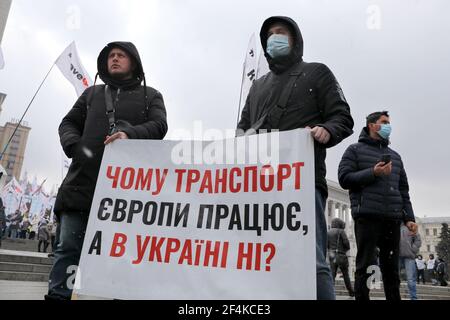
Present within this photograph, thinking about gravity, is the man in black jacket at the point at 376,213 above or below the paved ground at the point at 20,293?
above

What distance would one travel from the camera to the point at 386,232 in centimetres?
373

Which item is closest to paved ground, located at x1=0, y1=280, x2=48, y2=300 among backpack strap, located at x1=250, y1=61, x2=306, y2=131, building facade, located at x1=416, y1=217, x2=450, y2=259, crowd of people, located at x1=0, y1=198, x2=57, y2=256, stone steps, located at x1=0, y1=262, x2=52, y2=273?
stone steps, located at x1=0, y1=262, x2=52, y2=273

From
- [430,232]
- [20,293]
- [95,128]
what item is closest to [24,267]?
[20,293]

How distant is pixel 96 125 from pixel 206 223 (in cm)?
117

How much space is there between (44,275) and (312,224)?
21.4 feet

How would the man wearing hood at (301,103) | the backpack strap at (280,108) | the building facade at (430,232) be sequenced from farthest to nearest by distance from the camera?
the building facade at (430,232) → the backpack strap at (280,108) → the man wearing hood at (301,103)

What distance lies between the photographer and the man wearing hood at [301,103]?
2.35m

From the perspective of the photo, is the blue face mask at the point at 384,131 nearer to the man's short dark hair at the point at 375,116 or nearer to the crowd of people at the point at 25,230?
the man's short dark hair at the point at 375,116

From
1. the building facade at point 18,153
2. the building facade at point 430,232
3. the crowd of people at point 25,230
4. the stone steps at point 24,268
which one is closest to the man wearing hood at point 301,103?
the stone steps at point 24,268

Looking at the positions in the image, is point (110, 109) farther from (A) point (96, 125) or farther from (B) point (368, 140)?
(B) point (368, 140)

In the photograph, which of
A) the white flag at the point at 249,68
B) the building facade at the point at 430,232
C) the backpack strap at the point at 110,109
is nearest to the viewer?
the backpack strap at the point at 110,109

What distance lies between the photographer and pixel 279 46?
112 inches
